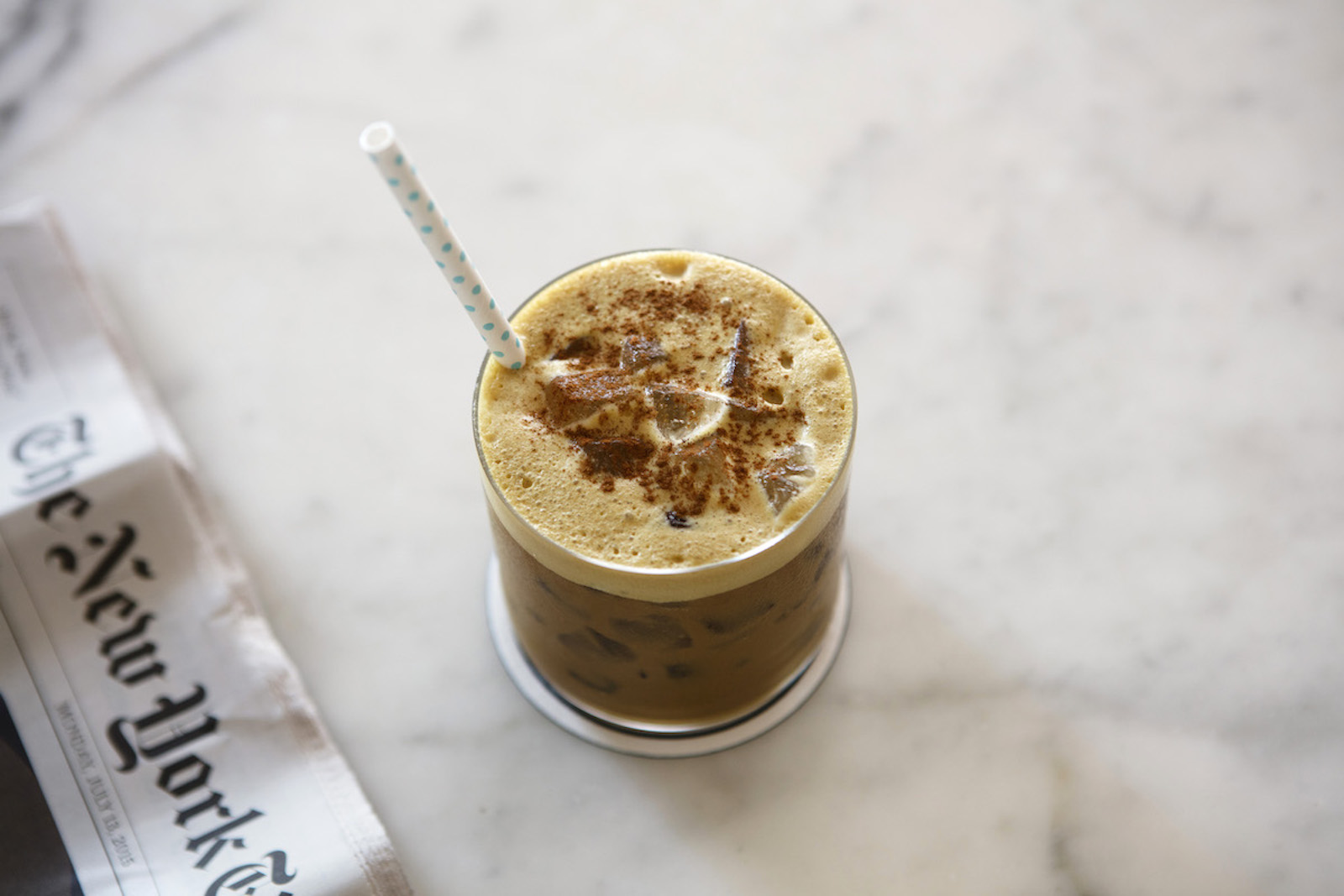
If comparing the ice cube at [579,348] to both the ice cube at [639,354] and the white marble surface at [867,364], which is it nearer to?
the ice cube at [639,354]

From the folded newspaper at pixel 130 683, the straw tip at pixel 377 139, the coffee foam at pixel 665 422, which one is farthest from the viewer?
the folded newspaper at pixel 130 683

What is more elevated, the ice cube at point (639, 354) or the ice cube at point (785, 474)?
the ice cube at point (639, 354)

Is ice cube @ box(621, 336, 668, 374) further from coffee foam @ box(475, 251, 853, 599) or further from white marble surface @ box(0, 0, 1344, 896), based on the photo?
white marble surface @ box(0, 0, 1344, 896)

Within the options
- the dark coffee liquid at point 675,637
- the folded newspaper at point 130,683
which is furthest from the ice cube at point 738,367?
the folded newspaper at point 130,683

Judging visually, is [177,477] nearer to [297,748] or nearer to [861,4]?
[297,748]

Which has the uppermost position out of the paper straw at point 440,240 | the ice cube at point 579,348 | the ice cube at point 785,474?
the paper straw at point 440,240

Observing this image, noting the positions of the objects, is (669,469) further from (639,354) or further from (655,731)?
(655,731)

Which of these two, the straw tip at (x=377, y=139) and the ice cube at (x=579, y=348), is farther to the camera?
the ice cube at (x=579, y=348)

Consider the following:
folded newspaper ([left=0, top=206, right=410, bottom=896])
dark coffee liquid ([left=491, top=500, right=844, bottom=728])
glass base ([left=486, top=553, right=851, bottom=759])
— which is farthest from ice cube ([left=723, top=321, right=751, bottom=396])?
folded newspaper ([left=0, top=206, right=410, bottom=896])

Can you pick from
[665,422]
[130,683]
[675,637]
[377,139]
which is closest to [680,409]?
[665,422]
